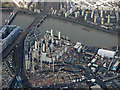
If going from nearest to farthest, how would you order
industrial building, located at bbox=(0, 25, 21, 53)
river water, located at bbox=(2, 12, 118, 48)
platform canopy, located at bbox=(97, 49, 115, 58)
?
platform canopy, located at bbox=(97, 49, 115, 58) → industrial building, located at bbox=(0, 25, 21, 53) → river water, located at bbox=(2, 12, 118, 48)

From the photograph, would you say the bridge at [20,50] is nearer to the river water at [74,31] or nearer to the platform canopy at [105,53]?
the river water at [74,31]

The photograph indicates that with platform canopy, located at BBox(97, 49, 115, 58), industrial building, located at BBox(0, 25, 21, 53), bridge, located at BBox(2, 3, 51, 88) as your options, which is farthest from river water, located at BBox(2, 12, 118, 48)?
platform canopy, located at BBox(97, 49, 115, 58)

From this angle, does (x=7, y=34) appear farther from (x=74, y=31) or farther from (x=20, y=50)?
(x=74, y=31)

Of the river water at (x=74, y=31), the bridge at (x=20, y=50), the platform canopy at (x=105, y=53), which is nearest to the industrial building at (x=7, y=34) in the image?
the bridge at (x=20, y=50)

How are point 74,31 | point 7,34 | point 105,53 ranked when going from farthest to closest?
point 74,31
point 7,34
point 105,53

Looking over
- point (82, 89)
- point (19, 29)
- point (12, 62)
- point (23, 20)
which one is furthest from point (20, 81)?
point (23, 20)

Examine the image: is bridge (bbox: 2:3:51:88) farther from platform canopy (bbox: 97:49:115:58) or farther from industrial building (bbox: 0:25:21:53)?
platform canopy (bbox: 97:49:115:58)

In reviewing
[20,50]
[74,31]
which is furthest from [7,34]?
[74,31]
